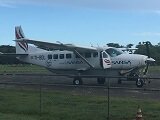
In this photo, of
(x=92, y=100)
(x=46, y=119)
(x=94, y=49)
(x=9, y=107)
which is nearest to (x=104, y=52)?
(x=94, y=49)

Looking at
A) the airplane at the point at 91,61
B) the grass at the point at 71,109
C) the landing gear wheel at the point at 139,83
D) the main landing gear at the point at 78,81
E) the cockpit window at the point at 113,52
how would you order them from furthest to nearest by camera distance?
1. the cockpit window at the point at 113,52
2. the airplane at the point at 91,61
3. the main landing gear at the point at 78,81
4. the landing gear wheel at the point at 139,83
5. the grass at the point at 71,109

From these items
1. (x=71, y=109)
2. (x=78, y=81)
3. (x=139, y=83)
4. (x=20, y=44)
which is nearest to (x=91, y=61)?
(x=78, y=81)

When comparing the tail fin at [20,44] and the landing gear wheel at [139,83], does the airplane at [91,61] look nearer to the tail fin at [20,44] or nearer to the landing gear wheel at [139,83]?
the landing gear wheel at [139,83]

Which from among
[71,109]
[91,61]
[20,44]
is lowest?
[71,109]

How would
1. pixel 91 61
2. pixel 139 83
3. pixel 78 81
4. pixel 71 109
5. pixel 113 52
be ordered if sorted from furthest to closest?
1. pixel 91 61
2. pixel 113 52
3. pixel 78 81
4. pixel 139 83
5. pixel 71 109

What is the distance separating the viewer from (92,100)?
16766 mm

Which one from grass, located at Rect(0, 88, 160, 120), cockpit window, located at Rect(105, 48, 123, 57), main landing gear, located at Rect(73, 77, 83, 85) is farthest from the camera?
cockpit window, located at Rect(105, 48, 123, 57)

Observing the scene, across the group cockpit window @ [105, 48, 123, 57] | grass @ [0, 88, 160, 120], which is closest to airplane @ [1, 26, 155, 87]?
cockpit window @ [105, 48, 123, 57]

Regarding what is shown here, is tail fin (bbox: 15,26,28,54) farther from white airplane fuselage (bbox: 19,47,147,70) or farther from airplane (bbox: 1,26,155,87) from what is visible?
airplane (bbox: 1,26,155,87)

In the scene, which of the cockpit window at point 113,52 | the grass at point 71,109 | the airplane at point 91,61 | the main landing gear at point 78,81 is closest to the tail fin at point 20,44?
the airplane at point 91,61

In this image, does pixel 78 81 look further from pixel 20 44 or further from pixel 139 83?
pixel 20 44

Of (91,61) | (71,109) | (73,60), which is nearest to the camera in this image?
(71,109)

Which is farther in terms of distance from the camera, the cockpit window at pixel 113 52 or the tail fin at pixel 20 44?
the tail fin at pixel 20 44

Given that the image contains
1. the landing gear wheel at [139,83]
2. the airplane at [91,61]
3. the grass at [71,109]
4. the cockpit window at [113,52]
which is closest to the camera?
the grass at [71,109]
